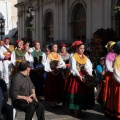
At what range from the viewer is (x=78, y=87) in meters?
7.04

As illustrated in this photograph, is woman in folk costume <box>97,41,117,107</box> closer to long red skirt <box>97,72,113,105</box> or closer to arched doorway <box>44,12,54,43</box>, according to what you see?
long red skirt <box>97,72,113,105</box>

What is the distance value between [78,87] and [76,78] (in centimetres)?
19

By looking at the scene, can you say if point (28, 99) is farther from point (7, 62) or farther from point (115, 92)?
point (7, 62)

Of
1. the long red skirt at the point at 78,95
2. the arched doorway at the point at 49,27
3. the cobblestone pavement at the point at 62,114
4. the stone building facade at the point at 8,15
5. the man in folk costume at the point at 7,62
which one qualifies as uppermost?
the stone building facade at the point at 8,15

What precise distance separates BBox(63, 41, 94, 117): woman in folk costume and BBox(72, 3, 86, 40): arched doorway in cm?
1758

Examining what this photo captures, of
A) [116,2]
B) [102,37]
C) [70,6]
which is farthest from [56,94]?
[70,6]

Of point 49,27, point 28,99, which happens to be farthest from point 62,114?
point 49,27

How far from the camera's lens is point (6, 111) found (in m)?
5.71

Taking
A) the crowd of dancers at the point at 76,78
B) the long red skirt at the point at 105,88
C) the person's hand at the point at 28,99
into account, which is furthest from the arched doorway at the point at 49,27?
the person's hand at the point at 28,99

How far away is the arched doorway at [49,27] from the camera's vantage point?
29750mm

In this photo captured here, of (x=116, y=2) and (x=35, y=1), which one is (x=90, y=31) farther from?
(x=35, y=1)

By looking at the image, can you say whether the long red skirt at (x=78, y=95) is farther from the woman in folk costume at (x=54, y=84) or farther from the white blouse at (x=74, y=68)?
the woman in folk costume at (x=54, y=84)

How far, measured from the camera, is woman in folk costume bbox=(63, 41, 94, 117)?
7035 mm

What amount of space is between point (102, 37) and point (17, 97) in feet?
24.4
